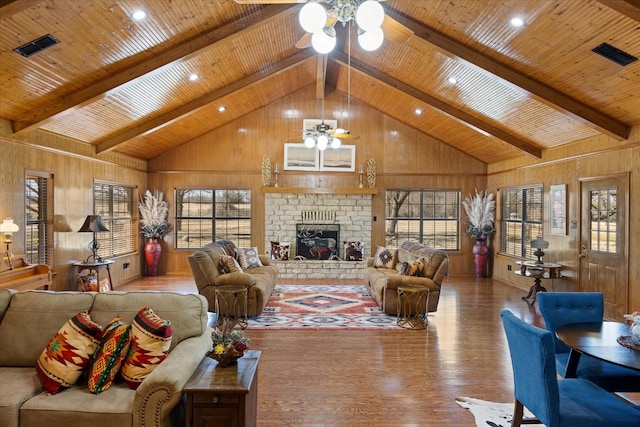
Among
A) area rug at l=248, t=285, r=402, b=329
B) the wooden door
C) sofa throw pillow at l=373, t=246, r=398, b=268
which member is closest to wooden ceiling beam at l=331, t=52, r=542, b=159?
the wooden door

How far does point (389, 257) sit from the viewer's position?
773cm

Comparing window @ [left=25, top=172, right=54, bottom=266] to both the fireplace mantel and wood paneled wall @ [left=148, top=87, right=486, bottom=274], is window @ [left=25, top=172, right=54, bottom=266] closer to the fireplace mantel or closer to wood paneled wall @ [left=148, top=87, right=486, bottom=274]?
wood paneled wall @ [left=148, top=87, right=486, bottom=274]

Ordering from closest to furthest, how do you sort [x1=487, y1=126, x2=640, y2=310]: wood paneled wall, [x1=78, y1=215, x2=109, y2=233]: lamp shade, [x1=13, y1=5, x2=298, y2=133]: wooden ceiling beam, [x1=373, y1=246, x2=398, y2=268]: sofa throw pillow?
[x1=13, y1=5, x2=298, y2=133]: wooden ceiling beam → [x1=487, y1=126, x2=640, y2=310]: wood paneled wall → [x1=78, y1=215, x2=109, y2=233]: lamp shade → [x1=373, y1=246, x2=398, y2=268]: sofa throw pillow

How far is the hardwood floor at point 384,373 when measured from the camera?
3328 mm

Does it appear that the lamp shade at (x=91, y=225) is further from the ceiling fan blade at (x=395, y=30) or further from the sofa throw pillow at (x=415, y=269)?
the ceiling fan blade at (x=395, y=30)

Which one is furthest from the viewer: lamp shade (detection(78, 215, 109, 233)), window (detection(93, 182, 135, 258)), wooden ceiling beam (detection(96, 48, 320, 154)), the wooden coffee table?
window (detection(93, 182, 135, 258))

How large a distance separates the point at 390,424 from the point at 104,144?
709 cm

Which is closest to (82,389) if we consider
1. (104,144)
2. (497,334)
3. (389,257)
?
(497,334)

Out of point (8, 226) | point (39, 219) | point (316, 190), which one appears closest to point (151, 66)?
point (8, 226)

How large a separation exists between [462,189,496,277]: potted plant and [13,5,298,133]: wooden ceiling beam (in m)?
6.45

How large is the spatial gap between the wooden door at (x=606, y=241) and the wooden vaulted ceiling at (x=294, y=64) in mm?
839

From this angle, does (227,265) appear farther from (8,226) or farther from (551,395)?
(551,395)

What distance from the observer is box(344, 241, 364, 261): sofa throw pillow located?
9.96m

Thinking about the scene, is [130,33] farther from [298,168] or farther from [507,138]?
[507,138]
